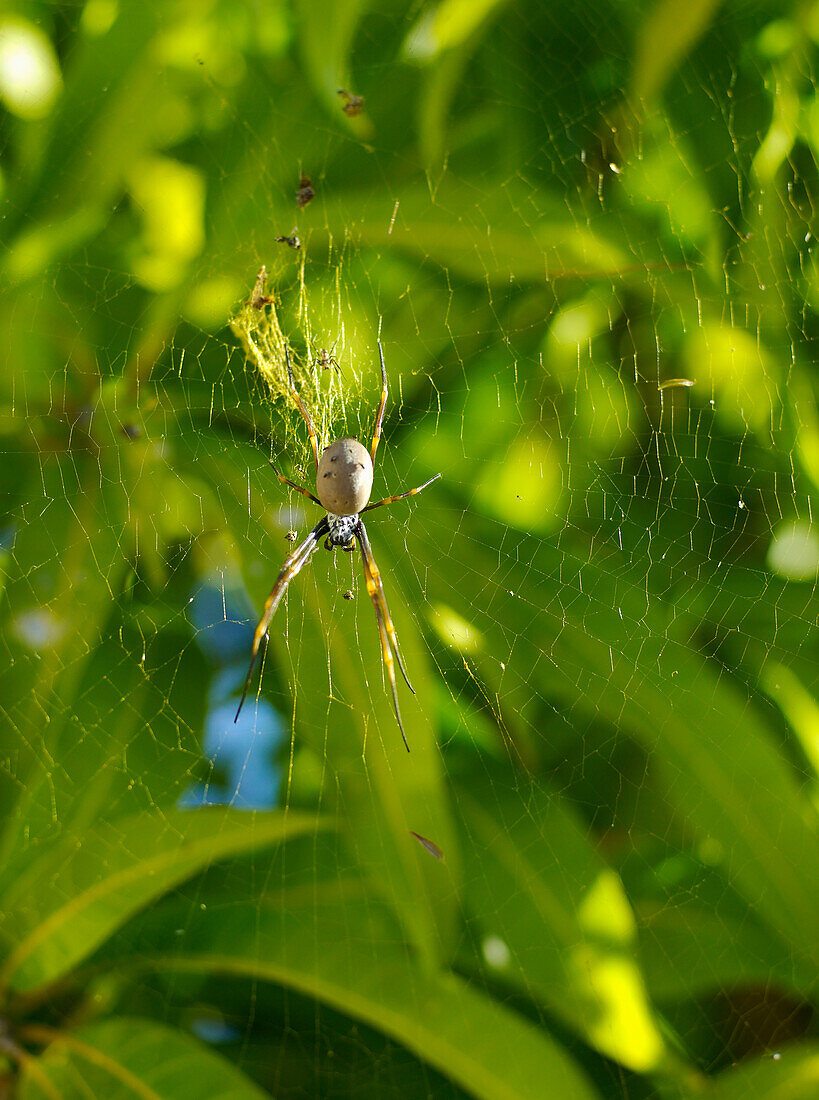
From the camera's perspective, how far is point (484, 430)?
0.75m

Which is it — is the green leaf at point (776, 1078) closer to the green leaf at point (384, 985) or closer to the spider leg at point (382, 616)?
the green leaf at point (384, 985)

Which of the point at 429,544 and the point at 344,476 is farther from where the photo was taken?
the point at 429,544

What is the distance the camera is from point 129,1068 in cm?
75

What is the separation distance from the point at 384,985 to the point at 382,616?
379 mm

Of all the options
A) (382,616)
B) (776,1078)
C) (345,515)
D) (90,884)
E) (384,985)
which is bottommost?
(776,1078)

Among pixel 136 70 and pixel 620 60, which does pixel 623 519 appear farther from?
pixel 136 70

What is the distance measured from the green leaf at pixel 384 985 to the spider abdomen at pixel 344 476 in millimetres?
438

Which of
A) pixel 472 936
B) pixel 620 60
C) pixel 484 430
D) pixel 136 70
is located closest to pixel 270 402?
pixel 484 430

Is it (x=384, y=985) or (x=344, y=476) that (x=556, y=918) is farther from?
(x=344, y=476)

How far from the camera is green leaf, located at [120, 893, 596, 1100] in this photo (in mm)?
712

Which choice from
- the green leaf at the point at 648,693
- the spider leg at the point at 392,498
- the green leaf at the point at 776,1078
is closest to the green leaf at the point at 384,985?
the green leaf at the point at 776,1078

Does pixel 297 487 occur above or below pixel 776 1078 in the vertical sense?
above

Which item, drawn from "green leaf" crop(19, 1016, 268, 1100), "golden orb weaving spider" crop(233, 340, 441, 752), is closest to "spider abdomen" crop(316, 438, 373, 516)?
"golden orb weaving spider" crop(233, 340, 441, 752)

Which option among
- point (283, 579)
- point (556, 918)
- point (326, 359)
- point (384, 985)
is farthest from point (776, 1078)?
point (326, 359)
